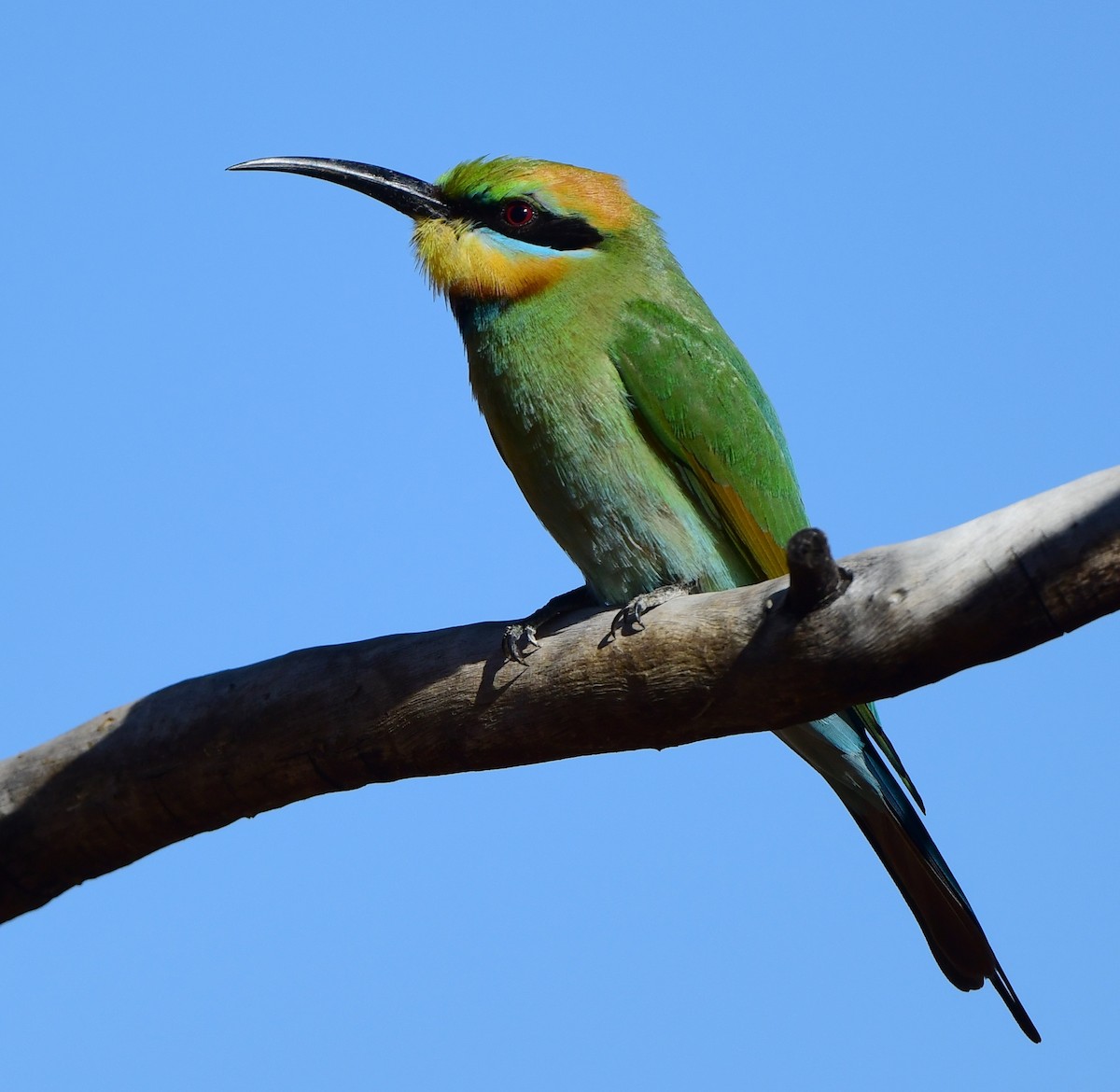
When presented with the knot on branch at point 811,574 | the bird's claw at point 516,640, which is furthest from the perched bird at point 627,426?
the knot on branch at point 811,574

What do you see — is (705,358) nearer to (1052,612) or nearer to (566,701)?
(566,701)

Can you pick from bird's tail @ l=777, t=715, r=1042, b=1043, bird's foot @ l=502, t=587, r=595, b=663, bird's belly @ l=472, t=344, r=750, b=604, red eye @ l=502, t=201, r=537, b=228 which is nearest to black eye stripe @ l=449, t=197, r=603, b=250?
red eye @ l=502, t=201, r=537, b=228

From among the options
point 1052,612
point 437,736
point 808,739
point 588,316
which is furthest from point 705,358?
point 1052,612

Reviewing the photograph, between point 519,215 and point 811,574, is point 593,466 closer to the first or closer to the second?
point 519,215

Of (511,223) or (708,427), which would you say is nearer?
(708,427)

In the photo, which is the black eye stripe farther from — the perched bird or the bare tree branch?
the bare tree branch

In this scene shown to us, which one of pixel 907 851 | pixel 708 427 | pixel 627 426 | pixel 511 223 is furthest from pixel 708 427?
pixel 907 851
